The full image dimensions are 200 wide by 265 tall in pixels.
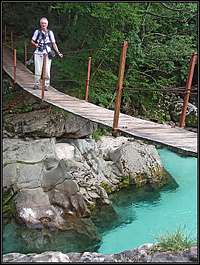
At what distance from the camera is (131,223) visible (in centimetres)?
589

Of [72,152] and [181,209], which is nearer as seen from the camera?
[181,209]

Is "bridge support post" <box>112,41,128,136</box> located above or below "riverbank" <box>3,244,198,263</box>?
above

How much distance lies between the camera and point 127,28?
7223 mm

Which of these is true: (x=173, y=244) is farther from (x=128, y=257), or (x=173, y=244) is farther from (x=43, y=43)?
(x=43, y=43)

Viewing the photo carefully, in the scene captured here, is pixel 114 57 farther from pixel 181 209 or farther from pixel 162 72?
pixel 181 209

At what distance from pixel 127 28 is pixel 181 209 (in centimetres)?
315

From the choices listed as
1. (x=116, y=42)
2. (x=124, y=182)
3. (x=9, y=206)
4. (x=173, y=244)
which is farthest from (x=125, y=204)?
(x=173, y=244)

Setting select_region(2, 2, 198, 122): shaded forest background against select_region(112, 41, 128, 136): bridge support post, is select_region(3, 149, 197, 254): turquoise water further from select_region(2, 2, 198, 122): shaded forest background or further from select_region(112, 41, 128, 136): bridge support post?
select_region(112, 41, 128, 136): bridge support post

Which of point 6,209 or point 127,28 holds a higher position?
point 127,28

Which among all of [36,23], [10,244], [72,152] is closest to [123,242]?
[10,244]

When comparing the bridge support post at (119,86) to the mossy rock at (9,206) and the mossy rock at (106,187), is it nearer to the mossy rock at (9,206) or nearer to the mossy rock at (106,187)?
the mossy rock at (9,206)

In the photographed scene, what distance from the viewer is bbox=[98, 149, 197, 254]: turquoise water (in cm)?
544

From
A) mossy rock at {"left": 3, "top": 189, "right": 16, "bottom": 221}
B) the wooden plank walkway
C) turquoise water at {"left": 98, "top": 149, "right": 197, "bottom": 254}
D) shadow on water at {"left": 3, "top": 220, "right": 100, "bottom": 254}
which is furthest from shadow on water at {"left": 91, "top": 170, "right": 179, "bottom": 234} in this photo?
the wooden plank walkway

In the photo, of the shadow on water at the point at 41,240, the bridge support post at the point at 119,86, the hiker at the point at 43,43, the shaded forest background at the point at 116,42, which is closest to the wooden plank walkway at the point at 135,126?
the bridge support post at the point at 119,86
